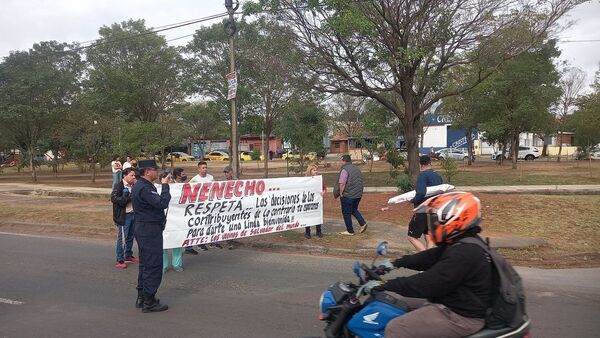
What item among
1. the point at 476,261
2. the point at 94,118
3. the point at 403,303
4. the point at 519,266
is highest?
the point at 94,118

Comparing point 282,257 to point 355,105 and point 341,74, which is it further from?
point 355,105

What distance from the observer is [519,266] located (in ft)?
27.2

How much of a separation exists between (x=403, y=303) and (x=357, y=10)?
1316 centimetres

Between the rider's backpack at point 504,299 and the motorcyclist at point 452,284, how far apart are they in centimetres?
4

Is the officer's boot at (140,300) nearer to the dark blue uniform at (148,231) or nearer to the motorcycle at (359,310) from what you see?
the dark blue uniform at (148,231)

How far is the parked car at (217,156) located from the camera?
64500mm

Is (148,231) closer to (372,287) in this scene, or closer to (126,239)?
(126,239)

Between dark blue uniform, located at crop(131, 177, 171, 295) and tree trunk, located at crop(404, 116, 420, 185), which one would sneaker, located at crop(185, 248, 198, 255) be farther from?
tree trunk, located at crop(404, 116, 420, 185)

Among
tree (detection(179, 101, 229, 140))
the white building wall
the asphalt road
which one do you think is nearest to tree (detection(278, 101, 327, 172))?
tree (detection(179, 101, 229, 140))

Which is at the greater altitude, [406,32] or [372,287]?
[406,32]

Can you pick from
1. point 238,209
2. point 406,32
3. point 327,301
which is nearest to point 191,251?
point 238,209

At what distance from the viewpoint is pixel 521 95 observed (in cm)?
2997

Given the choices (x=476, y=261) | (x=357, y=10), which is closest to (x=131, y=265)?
(x=476, y=261)

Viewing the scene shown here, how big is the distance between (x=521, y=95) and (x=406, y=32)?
1679cm
